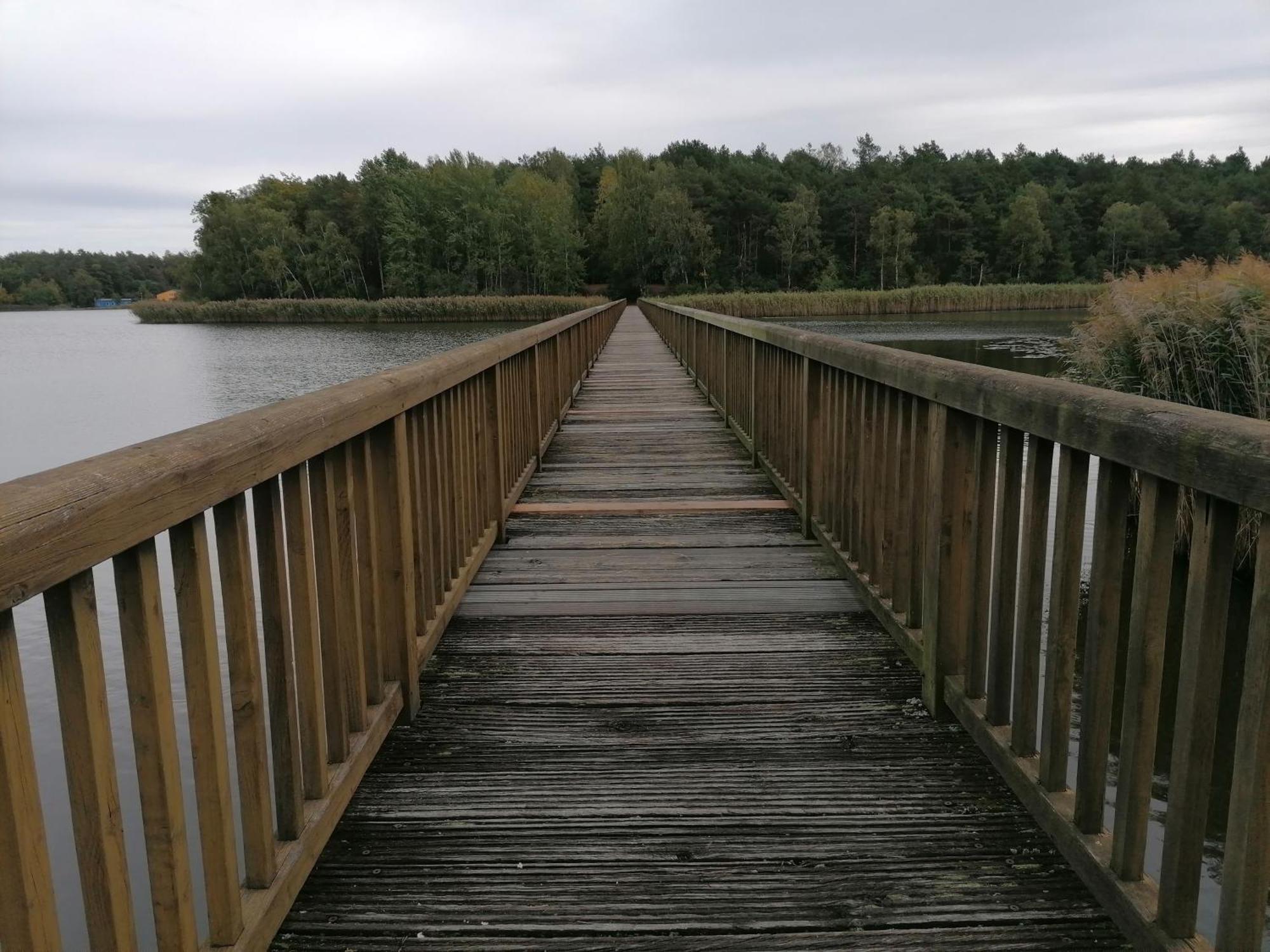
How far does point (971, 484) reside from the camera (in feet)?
7.69

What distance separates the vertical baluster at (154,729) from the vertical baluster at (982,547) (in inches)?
71.6

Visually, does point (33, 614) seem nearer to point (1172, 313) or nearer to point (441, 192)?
point (1172, 313)

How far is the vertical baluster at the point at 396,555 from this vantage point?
7.94 feet

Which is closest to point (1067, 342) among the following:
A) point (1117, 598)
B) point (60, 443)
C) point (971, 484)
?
point (971, 484)

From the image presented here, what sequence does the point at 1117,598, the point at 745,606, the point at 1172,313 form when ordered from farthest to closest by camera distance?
the point at 1172,313
the point at 745,606
the point at 1117,598

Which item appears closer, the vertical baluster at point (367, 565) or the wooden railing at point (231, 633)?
the wooden railing at point (231, 633)

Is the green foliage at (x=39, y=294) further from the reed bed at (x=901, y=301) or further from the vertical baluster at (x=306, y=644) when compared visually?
the vertical baluster at (x=306, y=644)

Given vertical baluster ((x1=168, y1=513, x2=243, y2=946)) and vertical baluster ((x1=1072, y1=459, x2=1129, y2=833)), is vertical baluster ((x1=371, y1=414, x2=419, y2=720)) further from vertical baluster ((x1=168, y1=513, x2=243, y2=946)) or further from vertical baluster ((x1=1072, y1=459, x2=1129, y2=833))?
vertical baluster ((x1=1072, y1=459, x2=1129, y2=833))

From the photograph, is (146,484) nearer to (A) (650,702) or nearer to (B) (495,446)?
(A) (650,702)

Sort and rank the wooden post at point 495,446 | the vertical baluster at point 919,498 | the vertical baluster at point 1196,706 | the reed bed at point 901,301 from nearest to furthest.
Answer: the vertical baluster at point 1196,706, the vertical baluster at point 919,498, the wooden post at point 495,446, the reed bed at point 901,301

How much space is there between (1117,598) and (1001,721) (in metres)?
0.66

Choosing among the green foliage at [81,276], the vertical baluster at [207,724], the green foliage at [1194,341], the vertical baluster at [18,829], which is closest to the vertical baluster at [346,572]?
the vertical baluster at [207,724]

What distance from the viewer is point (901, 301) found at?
50.9m

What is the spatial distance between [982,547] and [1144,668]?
80 cm
